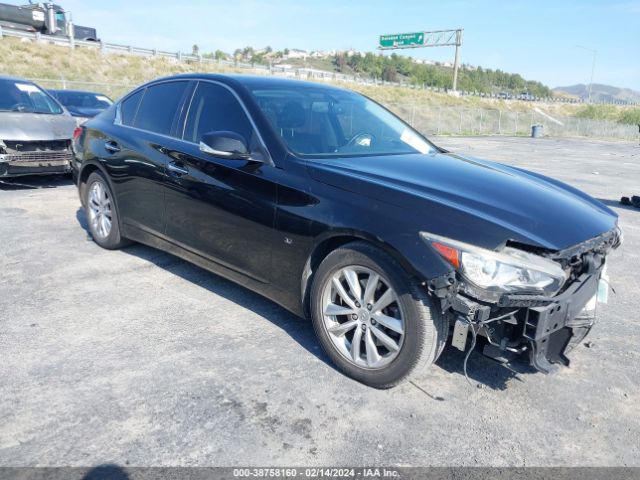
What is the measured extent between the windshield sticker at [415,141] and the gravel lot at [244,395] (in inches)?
64.5

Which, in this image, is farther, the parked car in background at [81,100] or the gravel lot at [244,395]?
the parked car in background at [81,100]

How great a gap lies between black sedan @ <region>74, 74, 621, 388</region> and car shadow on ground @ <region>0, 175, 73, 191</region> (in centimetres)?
475

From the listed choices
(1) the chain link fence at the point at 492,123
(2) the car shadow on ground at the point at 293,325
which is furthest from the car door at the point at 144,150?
(1) the chain link fence at the point at 492,123

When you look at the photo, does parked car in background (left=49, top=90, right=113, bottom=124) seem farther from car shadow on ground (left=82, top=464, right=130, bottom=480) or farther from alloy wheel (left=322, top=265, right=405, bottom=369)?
car shadow on ground (left=82, top=464, right=130, bottom=480)

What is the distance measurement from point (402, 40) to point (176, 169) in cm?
6331

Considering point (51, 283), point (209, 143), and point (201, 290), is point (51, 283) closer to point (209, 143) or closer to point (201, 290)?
point (201, 290)

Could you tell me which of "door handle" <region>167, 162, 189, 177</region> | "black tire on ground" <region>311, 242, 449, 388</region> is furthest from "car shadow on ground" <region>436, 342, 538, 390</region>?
"door handle" <region>167, 162, 189, 177</region>

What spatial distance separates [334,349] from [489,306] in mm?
997

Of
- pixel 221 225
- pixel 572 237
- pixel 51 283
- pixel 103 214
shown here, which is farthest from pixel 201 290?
pixel 572 237

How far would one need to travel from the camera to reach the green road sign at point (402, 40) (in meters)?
60.9

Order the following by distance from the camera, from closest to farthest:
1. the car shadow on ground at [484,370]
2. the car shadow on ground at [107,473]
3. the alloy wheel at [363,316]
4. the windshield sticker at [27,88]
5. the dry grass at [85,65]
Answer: the car shadow on ground at [107,473] → the alloy wheel at [363,316] → the car shadow on ground at [484,370] → the windshield sticker at [27,88] → the dry grass at [85,65]

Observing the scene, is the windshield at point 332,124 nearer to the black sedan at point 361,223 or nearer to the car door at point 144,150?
the black sedan at point 361,223

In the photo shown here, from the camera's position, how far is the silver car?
7.70m

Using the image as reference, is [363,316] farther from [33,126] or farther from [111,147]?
[33,126]
